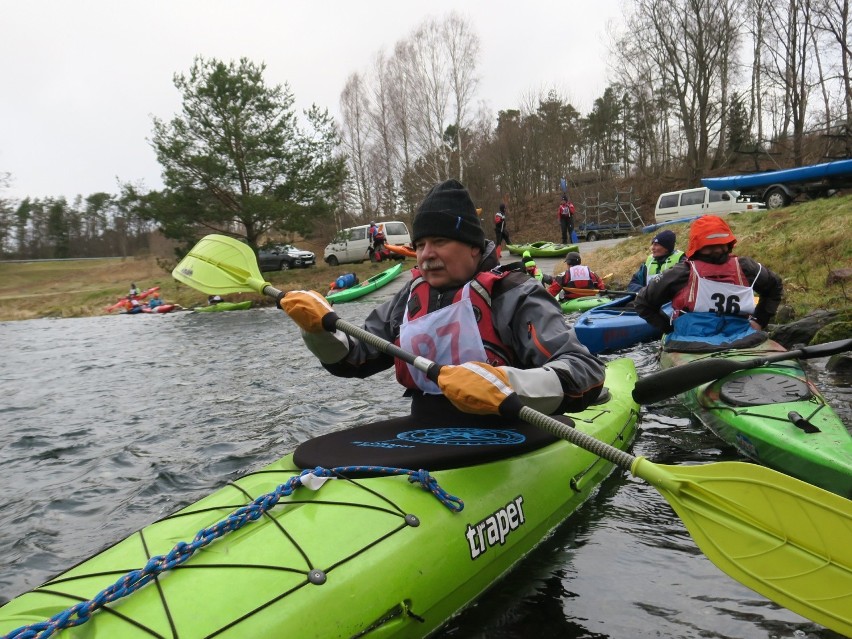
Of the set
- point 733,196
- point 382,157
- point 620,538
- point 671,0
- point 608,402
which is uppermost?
point 671,0

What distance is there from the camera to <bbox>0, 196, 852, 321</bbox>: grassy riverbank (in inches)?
313

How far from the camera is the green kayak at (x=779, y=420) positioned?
122 inches

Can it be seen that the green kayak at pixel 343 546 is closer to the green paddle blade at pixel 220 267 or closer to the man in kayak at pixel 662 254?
the green paddle blade at pixel 220 267

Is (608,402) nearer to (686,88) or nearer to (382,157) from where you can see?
(686,88)

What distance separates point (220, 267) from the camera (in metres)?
3.84

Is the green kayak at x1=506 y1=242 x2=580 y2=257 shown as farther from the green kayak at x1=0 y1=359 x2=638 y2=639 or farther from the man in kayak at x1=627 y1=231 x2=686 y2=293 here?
the green kayak at x1=0 y1=359 x2=638 y2=639

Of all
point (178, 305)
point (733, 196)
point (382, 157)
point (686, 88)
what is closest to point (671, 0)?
point (686, 88)

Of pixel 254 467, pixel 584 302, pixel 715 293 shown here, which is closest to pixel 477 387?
pixel 254 467

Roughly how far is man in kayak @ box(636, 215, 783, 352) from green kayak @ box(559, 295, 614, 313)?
465cm

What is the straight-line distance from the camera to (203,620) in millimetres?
1615

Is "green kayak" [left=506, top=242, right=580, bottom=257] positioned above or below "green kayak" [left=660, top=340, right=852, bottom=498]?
above

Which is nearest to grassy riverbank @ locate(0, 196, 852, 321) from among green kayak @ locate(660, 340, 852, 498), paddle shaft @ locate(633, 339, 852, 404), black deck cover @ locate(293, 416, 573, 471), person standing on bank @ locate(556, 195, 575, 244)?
green kayak @ locate(660, 340, 852, 498)

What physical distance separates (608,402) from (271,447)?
2579 millimetres

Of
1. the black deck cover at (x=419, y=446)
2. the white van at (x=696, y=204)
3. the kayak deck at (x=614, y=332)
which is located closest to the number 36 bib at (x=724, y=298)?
the kayak deck at (x=614, y=332)
